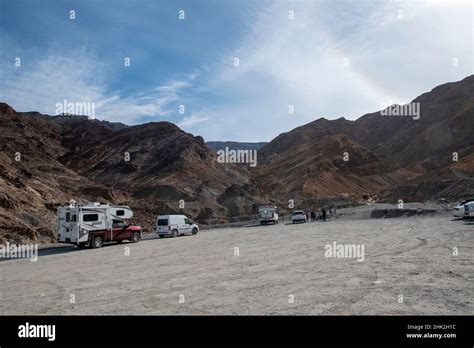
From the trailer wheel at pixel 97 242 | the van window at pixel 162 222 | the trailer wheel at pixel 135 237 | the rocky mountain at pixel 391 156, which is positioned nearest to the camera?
the trailer wheel at pixel 97 242

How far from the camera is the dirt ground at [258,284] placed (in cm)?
905

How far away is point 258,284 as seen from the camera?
1168cm

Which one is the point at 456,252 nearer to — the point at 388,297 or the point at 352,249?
the point at 352,249

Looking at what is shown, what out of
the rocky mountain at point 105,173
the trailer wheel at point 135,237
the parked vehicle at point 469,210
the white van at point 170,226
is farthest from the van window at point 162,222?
the parked vehicle at point 469,210

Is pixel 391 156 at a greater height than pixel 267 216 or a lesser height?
greater

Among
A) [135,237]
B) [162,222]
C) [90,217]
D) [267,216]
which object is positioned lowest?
[135,237]

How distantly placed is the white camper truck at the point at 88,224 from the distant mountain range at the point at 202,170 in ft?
17.4

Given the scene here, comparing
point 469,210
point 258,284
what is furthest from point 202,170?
point 258,284

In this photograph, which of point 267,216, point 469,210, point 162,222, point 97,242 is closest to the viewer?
point 97,242

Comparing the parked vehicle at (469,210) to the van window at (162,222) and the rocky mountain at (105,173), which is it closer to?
the van window at (162,222)

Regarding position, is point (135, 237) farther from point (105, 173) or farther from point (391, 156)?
point (391, 156)

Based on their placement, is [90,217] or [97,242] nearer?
[90,217]

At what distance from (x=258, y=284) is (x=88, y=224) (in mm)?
18490

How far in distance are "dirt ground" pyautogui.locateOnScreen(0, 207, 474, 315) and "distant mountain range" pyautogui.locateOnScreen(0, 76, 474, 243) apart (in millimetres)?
17810
